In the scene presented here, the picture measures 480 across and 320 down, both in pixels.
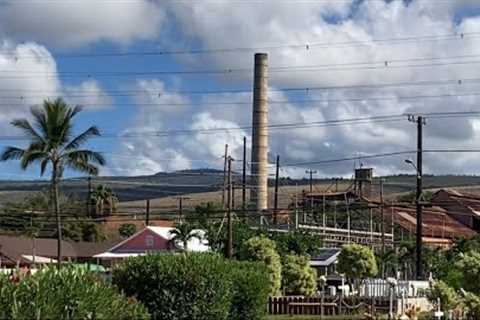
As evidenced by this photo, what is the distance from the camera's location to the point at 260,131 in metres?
83.6

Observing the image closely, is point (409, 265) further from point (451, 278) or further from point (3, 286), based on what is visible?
point (3, 286)

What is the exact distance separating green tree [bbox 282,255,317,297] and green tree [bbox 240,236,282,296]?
134 cm

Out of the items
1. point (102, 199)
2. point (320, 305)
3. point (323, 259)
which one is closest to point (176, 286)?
point (320, 305)

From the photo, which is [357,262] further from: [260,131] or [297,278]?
[260,131]

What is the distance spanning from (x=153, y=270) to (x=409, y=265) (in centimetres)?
5909

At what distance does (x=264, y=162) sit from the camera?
8531 centimetres

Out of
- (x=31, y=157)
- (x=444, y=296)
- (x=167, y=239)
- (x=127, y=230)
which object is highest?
(x=31, y=157)

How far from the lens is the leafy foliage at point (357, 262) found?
48625 mm

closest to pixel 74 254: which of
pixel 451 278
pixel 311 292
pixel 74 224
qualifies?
pixel 74 224

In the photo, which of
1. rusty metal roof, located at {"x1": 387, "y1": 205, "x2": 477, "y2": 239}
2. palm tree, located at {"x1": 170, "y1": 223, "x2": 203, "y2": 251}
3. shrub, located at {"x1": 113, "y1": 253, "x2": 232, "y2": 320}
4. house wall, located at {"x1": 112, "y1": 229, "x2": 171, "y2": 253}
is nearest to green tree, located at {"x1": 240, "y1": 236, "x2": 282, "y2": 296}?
palm tree, located at {"x1": 170, "y1": 223, "x2": 203, "y2": 251}

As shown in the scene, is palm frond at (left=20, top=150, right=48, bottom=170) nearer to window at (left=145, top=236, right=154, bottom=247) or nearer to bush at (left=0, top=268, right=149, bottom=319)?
window at (left=145, top=236, right=154, bottom=247)

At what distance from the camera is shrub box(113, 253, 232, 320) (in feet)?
70.9

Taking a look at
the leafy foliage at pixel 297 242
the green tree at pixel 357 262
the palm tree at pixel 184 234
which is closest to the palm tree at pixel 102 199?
the palm tree at pixel 184 234

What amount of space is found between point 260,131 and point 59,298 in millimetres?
70815
